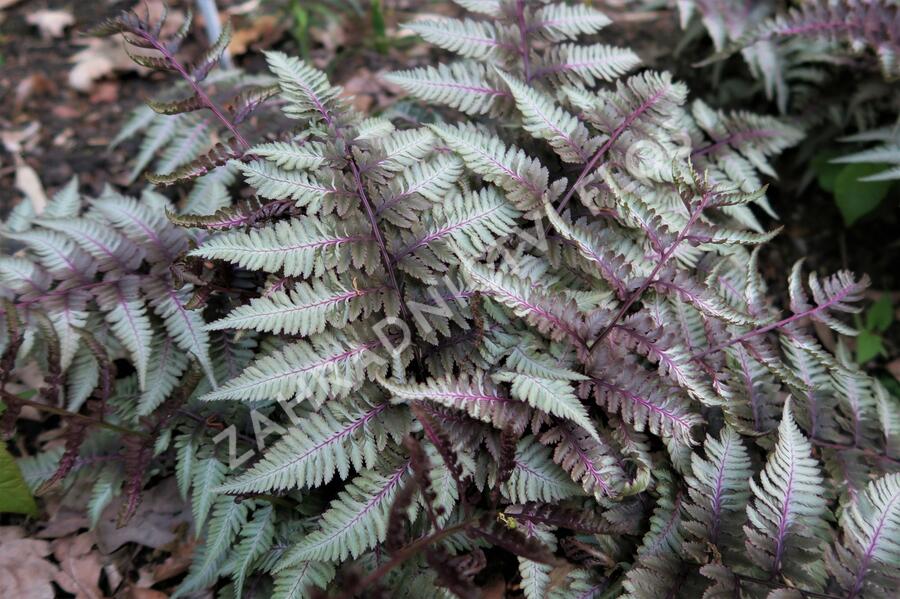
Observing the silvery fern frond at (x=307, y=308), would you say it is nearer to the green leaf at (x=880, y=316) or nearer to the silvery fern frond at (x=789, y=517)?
the silvery fern frond at (x=789, y=517)

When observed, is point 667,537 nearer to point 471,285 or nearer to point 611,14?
point 471,285

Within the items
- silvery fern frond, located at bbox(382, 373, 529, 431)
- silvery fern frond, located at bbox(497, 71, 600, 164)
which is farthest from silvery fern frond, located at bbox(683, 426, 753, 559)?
silvery fern frond, located at bbox(497, 71, 600, 164)

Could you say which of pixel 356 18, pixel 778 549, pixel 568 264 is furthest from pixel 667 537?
pixel 356 18

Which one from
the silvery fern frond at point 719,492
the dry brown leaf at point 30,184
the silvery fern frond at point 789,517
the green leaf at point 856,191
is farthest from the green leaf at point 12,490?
the green leaf at point 856,191

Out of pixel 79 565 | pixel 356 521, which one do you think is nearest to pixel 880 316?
pixel 356 521

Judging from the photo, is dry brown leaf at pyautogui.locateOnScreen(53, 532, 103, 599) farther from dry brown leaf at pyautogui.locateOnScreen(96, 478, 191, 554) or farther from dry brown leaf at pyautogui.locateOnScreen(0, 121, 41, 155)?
dry brown leaf at pyautogui.locateOnScreen(0, 121, 41, 155)

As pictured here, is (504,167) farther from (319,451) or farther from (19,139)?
(19,139)
